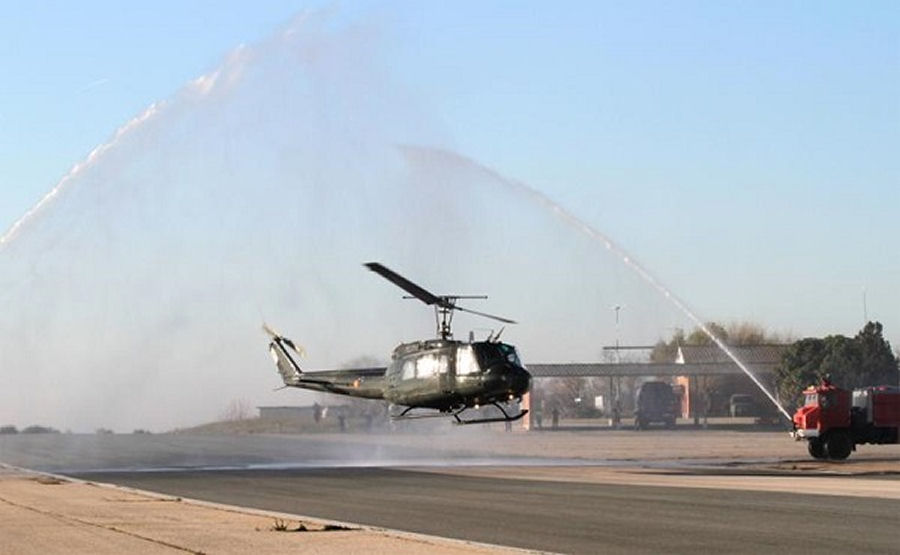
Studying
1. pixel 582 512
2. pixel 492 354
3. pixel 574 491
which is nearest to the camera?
pixel 582 512

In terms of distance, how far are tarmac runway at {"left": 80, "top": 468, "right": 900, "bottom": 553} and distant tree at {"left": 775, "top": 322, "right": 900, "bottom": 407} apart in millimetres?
79174

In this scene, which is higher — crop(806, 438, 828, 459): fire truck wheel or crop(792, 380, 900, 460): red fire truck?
crop(792, 380, 900, 460): red fire truck

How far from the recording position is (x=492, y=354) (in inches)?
1981

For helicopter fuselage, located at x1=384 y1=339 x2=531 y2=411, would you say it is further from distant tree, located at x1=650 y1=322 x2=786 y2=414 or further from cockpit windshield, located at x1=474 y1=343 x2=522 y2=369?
distant tree, located at x1=650 y1=322 x2=786 y2=414

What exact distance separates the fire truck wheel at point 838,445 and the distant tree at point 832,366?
6098cm

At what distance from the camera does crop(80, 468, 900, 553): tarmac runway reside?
23953 mm

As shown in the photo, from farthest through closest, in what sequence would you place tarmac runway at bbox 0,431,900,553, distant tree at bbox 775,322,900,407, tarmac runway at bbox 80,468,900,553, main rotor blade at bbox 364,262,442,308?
distant tree at bbox 775,322,900,407
main rotor blade at bbox 364,262,442,308
tarmac runway at bbox 0,431,900,553
tarmac runway at bbox 80,468,900,553

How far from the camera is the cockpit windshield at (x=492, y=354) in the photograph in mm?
50219

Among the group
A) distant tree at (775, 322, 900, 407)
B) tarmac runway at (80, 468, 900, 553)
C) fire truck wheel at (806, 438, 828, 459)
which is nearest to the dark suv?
distant tree at (775, 322, 900, 407)

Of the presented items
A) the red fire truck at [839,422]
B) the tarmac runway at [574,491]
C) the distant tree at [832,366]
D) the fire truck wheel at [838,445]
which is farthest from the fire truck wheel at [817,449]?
the distant tree at [832,366]

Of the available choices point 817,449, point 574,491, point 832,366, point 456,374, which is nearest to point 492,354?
point 456,374

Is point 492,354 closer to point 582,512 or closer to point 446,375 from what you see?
point 446,375

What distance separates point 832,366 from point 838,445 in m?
64.2

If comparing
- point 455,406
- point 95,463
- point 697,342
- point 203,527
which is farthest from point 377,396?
→ point 697,342
